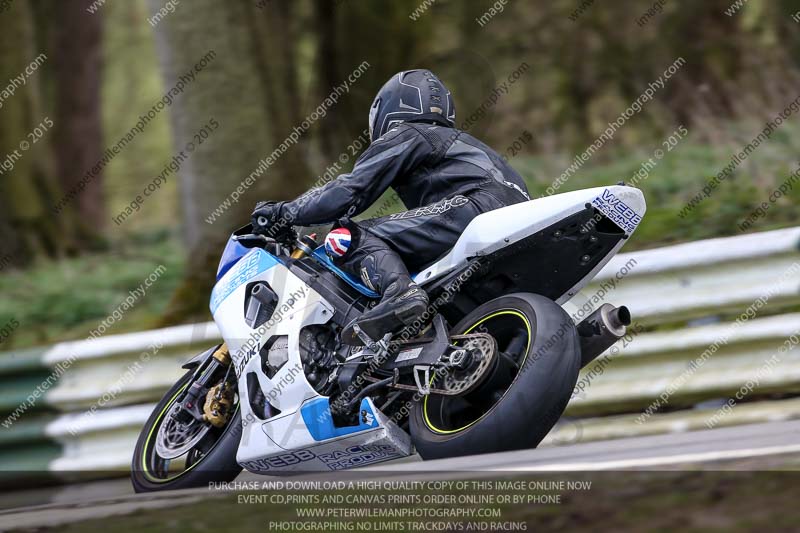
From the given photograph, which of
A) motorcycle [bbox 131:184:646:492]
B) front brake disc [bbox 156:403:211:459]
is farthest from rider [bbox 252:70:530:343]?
front brake disc [bbox 156:403:211:459]

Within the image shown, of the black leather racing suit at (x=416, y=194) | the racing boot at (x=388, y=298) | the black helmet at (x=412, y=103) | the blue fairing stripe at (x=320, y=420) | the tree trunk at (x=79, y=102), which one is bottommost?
the tree trunk at (x=79, y=102)

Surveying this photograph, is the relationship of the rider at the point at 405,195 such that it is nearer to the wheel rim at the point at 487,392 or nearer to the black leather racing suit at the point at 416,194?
the black leather racing suit at the point at 416,194

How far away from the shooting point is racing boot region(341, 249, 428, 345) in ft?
15.1

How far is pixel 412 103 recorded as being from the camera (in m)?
5.00

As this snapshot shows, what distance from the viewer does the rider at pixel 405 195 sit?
475 cm

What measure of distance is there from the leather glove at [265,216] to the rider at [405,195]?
17 mm

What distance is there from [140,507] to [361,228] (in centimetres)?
162

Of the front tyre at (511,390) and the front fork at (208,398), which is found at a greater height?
the front tyre at (511,390)

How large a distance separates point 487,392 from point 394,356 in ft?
1.51

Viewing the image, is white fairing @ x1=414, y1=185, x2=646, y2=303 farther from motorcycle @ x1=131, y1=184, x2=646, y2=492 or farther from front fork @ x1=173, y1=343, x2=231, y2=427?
front fork @ x1=173, y1=343, x2=231, y2=427

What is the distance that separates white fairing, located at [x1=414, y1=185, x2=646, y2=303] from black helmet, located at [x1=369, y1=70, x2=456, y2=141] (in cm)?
68

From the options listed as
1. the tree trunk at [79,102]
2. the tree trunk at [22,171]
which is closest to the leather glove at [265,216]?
the tree trunk at [22,171]

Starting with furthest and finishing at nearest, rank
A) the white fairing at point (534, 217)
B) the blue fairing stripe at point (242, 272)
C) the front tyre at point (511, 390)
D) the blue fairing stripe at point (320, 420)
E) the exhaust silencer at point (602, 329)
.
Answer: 1. the blue fairing stripe at point (242, 272)
2. the blue fairing stripe at point (320, 420)
3. the exhaust silencer at point (602, 329)
4. the white fairing at point (534, 217)
5. the front tyre at point (511, 390)

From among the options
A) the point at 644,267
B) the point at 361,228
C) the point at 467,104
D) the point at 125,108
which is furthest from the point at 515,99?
the point at 125,108
